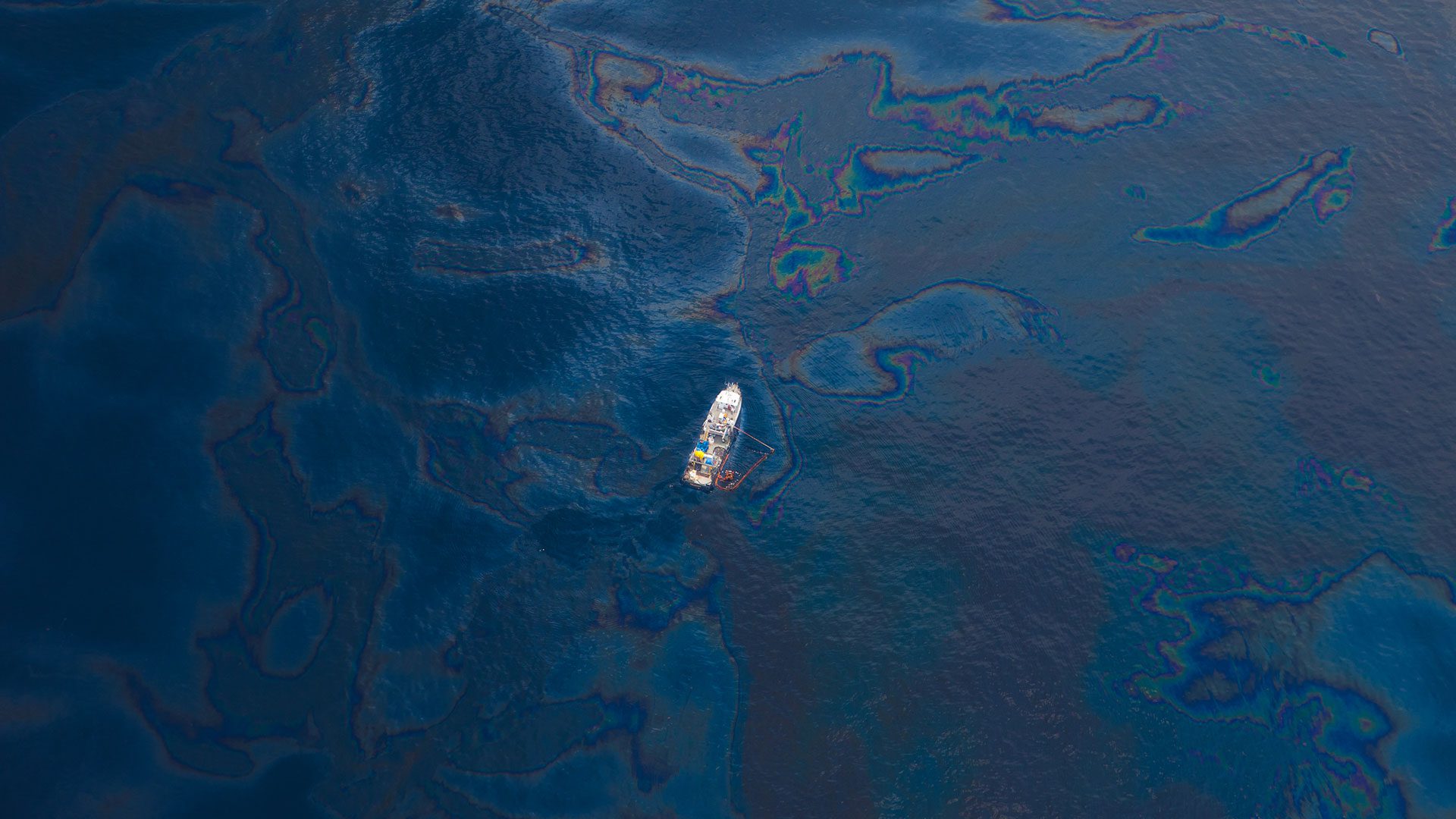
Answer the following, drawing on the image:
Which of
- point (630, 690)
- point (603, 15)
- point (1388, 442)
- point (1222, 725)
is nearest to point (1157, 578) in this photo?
point (1222, 725)

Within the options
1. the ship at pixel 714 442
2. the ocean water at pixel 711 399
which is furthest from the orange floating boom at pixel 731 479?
the ocean water at pixel 711 399

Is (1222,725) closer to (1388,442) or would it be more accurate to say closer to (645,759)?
(1388,442)

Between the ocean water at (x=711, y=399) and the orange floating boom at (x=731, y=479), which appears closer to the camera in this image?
the ocean water at (x=711, y=399)

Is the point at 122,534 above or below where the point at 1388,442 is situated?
above

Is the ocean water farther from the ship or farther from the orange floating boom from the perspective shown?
the ship

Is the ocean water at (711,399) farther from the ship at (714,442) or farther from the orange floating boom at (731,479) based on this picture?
Result: the ship at (714,442)

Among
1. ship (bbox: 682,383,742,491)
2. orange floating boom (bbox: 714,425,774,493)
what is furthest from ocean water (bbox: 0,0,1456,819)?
ship (bbox: 682,383,742,491)
